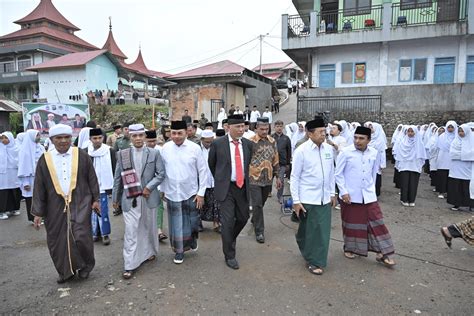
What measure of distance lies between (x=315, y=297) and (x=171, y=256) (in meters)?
2.13

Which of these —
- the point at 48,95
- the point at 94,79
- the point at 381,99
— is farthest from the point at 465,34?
the point at 48,95

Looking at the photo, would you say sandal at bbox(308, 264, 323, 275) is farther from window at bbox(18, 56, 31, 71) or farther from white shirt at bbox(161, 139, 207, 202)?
window at bbox(18, 56, 31, 71)

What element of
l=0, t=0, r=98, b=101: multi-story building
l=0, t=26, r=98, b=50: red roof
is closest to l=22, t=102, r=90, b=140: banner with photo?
l=0, t=0, r=98, b=101: multi-story building

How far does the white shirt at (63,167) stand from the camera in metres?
3.92

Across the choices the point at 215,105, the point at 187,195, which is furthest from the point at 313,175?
the point at 215,105

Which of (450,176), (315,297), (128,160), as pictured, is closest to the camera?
(315,297)

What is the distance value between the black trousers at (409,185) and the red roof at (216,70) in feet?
42.9

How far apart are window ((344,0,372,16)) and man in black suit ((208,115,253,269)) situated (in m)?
17.2

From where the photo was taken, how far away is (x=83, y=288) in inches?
151

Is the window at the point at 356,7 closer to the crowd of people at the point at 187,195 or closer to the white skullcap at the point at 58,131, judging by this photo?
the crowd of people at the point at 187,195

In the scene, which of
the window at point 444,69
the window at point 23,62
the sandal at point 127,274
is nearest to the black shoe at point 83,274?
the sandal at point 127,274

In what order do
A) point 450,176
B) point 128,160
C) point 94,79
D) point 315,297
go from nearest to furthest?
point 315,297
point 128,160
point 450,176
point 94,79

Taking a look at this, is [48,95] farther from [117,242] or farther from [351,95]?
[117,242]

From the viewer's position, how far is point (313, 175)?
167 inches
